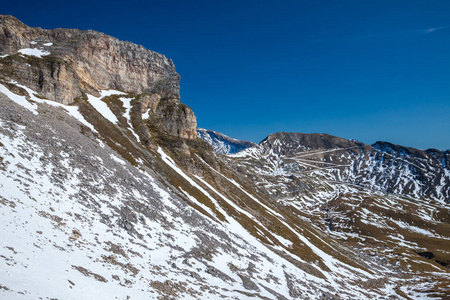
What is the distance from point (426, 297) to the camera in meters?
76.6

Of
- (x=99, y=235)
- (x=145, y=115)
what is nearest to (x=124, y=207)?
(x=99, y=235)

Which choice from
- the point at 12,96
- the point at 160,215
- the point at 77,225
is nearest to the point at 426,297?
the point at 160,215

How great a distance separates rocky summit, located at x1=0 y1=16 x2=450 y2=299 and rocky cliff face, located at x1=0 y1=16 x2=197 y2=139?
0.53m

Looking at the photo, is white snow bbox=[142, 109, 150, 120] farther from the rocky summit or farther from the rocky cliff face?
the rocky cliff face

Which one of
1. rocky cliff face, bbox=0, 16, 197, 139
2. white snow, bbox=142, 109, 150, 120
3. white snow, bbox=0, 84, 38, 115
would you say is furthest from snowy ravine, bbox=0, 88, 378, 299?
white snow, bbox=142, 109, 150, 120

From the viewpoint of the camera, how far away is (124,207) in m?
37.8

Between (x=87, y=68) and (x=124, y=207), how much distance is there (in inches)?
3485

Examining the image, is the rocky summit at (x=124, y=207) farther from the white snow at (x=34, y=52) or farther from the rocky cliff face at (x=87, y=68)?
the white snow at (x=34, y=52)

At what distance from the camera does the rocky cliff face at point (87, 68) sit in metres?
70.0

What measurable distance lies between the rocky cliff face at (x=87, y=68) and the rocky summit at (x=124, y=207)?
526 mm

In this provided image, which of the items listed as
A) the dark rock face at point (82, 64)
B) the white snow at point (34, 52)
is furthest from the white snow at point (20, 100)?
the white snow at point (34, 52)

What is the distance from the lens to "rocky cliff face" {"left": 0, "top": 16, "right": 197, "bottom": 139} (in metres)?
70.0

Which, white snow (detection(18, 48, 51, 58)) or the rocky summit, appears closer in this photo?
the rocky summit

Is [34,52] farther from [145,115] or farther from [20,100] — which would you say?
[20,100]
